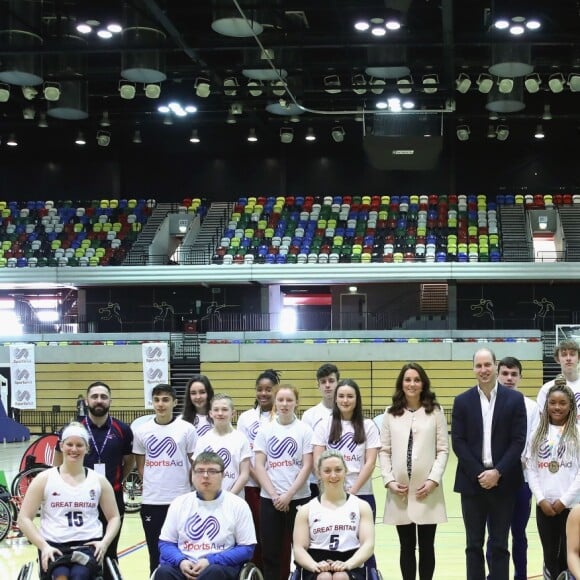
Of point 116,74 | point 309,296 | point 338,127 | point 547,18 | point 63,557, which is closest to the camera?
point 63,557

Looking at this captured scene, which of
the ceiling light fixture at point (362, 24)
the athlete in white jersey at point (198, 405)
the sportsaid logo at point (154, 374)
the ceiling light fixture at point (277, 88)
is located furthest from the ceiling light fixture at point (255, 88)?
the athlete in white jersey at point (198, 405)

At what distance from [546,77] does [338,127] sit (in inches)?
260

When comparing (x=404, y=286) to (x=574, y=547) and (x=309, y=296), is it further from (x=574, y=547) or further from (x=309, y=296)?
(x=574, y=547)

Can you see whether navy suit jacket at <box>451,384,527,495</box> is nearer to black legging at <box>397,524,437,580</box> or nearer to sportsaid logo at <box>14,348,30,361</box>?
black legging at <box>397,524,437,580</box>

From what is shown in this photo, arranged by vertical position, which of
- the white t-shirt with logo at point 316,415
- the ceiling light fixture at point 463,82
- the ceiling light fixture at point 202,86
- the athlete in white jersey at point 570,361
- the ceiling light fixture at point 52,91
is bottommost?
the white t-shirt with logo at point 316,415

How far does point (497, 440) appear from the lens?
5.76 m

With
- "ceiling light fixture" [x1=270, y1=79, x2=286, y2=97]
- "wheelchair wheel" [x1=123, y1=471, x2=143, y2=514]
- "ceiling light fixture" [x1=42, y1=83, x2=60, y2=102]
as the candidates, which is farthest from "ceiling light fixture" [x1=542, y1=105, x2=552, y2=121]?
"wheelchair wheel" [x1=123, y1=471, x2=143, y2=514]

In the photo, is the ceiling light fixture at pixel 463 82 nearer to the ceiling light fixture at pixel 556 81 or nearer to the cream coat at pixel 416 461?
the ceiling light fixture at pixel 556 81

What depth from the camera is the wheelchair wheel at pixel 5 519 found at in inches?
346

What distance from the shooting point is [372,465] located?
19.6ft

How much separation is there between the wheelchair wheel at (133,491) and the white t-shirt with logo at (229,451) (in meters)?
4.87

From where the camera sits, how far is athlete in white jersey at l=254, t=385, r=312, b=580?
600 cm

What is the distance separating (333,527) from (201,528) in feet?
2.55

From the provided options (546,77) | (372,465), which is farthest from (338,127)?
(372,465)
